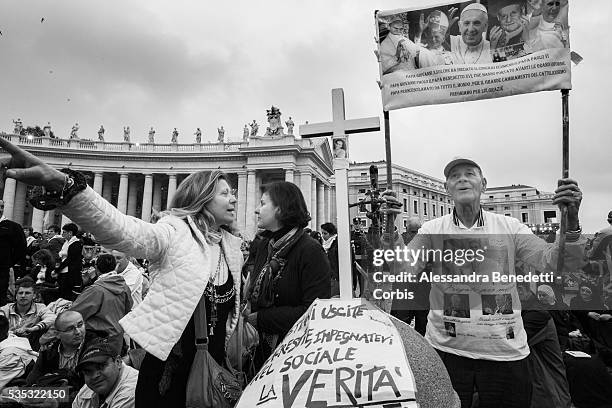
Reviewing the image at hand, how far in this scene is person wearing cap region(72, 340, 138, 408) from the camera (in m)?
3.32

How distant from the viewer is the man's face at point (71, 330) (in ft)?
14.0

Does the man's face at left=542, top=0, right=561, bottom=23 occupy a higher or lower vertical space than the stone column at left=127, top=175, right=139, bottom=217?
lower

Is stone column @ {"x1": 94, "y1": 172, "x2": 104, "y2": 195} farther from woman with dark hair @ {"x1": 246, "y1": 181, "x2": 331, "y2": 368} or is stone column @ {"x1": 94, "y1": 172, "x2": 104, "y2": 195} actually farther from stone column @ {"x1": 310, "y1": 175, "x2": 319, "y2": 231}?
woman with dark hair @ {"x1": 246, "y1": 181, "x2": 331, "y2": 368}

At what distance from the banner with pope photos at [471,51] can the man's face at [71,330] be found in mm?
4043

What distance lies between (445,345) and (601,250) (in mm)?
1599

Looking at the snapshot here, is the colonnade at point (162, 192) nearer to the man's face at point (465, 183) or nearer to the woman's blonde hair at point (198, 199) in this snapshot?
the woman's blonde hair at point (198, 199)

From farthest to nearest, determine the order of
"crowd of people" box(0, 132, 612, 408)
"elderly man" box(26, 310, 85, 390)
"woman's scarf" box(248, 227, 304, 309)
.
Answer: "elderly man" box(26, 310, 85, 390)
"woman's scarf" box(248, 227, 304, 309)
"crowd of people" box(0, 132, 612, 408)

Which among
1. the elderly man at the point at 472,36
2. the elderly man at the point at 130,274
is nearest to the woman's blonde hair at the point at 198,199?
the elderly man at the point at 472,36

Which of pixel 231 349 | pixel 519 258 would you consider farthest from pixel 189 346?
pixel 519 258

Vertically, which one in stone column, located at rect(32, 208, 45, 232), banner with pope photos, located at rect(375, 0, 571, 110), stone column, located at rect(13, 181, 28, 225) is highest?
stone column, located at rect(13, 181, 28, 225)

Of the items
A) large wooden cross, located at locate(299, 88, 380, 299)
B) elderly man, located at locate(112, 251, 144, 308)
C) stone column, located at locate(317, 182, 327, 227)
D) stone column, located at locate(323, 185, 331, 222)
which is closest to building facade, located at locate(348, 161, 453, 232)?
stone column, located at locate(323, 185, 331, 222)

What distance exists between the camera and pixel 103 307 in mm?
4793

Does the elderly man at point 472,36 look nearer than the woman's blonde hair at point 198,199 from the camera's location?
No

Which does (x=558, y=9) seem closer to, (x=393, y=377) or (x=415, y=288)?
(x=415, y=288)
